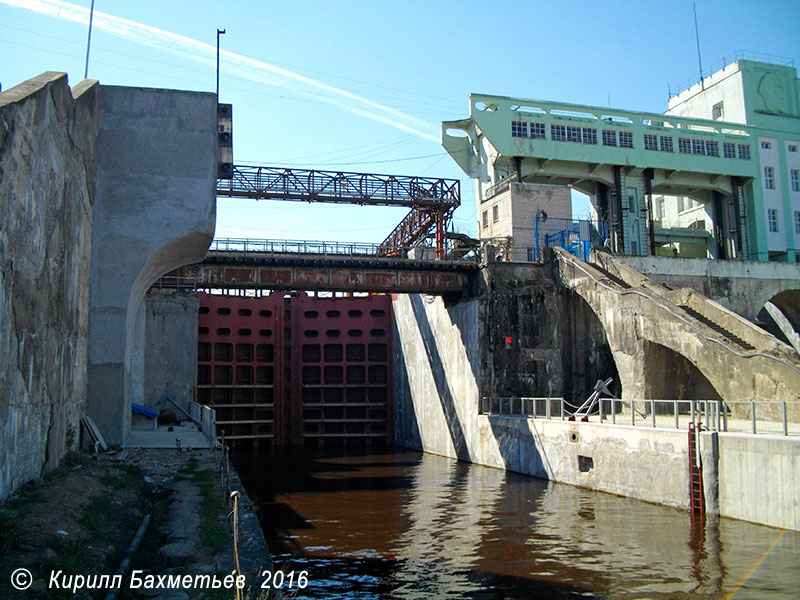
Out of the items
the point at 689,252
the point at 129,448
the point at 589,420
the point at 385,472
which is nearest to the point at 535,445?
the point at 589,420

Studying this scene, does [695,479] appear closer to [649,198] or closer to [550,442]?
[550,442]

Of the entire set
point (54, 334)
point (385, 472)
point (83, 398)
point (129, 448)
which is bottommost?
point (385, 472)

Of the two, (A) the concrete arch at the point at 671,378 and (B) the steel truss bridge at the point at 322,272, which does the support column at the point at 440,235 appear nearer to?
(B) the steel truss bridge at the point at 322,272

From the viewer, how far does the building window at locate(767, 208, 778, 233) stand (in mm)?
49562

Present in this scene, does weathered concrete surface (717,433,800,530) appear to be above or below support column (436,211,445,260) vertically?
below

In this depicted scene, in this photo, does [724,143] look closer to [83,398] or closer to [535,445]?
[535,445]

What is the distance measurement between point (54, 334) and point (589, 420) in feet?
52.2

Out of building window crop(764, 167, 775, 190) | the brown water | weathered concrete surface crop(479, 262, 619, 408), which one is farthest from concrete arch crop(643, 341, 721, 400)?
building window crop(764, 167, 775, 190)

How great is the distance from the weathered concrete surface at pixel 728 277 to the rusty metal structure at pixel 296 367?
48.7ft

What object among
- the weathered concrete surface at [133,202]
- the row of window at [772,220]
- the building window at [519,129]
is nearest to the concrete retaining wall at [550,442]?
the building window at [519,129]

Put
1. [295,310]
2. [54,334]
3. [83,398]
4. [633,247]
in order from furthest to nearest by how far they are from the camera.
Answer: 1. [633,247]
2. [295,310]
3. [83,398]
4. [54,334]

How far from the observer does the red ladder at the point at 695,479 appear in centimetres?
1686

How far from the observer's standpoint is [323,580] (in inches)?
476

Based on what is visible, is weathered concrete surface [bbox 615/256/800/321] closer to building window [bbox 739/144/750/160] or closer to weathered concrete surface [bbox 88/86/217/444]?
building window [bbox 739/144/750/160]
